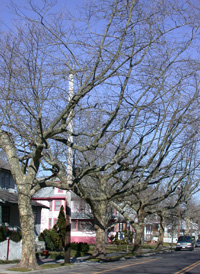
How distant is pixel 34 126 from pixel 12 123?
7.84 feet

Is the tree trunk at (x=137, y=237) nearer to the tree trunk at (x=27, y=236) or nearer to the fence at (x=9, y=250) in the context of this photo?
the fence at (x=9, y=250)

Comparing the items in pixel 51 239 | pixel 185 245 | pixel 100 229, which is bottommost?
pixel 185 245

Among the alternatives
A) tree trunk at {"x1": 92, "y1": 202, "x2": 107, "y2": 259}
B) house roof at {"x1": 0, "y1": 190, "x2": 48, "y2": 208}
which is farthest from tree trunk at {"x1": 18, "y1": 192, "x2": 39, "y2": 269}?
house roof at {"x1": 0, "y1": 190, "x2": 48, "y2": 208}

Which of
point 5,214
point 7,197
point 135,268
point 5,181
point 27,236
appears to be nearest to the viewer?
point 27,236

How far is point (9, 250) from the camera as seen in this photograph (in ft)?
66.2

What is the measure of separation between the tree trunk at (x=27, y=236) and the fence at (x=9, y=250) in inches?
207

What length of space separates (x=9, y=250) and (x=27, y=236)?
18.8 feet

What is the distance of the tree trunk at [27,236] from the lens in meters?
15.1

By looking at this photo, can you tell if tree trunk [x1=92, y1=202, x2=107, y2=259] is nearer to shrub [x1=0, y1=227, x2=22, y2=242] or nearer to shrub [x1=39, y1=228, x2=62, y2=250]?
shrub [x1=0, y1=227, x2=22, y2=242]

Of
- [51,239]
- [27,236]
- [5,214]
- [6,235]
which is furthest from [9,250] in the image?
[51,239]

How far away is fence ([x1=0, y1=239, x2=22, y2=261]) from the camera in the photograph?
19875 millimetres

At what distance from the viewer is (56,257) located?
23109 millimetres

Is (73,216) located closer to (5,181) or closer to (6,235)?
(5,181)

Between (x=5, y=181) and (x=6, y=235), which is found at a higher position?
(x=5, y=181)
